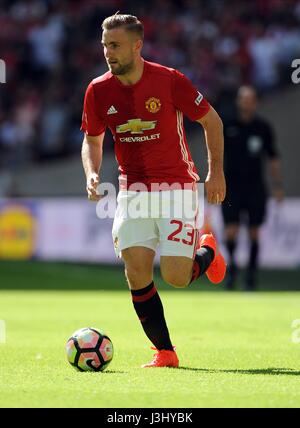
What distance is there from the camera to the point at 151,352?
28.1ft

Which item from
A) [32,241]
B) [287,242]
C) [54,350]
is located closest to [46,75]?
[32,241]

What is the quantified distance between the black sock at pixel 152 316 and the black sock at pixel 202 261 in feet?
1.21

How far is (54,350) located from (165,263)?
1457 millimetres

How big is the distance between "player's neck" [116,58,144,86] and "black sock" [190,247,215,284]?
1.44m

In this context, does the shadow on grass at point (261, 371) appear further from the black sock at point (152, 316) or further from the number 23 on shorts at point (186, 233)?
the number 23 on shorts at point (186, 233)

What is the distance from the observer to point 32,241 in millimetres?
19297

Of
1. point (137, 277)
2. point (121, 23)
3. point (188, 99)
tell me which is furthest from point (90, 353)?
point (121, 23)

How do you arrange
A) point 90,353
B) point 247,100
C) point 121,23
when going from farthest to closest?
point 247,100 → point 121,23 → point 90,353

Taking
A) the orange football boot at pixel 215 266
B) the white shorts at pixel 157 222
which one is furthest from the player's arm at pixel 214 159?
the orange football boot at pixel 215 266

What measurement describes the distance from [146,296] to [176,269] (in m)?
0.29

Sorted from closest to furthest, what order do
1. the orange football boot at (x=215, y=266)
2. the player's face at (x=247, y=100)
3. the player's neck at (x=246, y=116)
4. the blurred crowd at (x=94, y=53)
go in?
1. the orange football boot at (x=215, y=266)
2. the player's face at (x=247, y=100)
3. the player's neck at (x=246, y=116)
4. the blurred crowd at (x=94, y=53)

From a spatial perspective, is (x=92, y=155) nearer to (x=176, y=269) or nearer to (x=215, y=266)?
(x=176, y=269)

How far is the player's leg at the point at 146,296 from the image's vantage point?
7.66 meters
